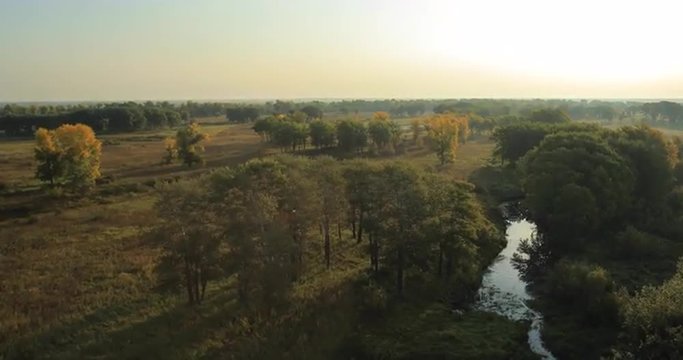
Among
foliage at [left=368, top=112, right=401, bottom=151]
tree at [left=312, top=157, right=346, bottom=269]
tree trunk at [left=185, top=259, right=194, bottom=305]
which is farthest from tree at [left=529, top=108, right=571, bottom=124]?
tree trunk at [left=185, top=259, right=194, bottom=305]

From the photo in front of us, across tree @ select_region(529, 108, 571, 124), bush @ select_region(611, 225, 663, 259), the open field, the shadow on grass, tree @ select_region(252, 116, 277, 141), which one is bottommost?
the shadow on grass

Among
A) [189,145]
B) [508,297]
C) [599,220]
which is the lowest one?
[508,297]

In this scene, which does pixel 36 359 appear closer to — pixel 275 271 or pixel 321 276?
pixel 275 271

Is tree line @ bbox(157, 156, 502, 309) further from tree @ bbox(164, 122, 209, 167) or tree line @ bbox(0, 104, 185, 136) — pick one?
tree line @ bbox(0, 104, 185, 136)

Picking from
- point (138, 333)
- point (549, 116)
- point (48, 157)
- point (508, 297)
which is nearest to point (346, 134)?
point (549, 116)

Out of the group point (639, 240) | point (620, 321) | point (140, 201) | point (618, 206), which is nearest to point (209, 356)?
point (620, 321)

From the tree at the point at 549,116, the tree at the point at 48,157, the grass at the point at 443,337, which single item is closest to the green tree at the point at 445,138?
the tree at the point at 549,116

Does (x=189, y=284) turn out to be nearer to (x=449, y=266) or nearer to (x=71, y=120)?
(x=449, y=266)

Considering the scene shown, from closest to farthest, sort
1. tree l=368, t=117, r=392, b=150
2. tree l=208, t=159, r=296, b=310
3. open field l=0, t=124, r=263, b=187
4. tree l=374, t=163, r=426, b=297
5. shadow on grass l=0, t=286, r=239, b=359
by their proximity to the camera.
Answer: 1. shadow on grass l=0, t=286, r=239, b=359
2. tree l=208, t=159, r=296, b=310
3. tree l=374, t=163, r=426, b=297
4. open field l=0, t=124, r=263, b=187
5. tree l=368, t=117, r=392, b=150
